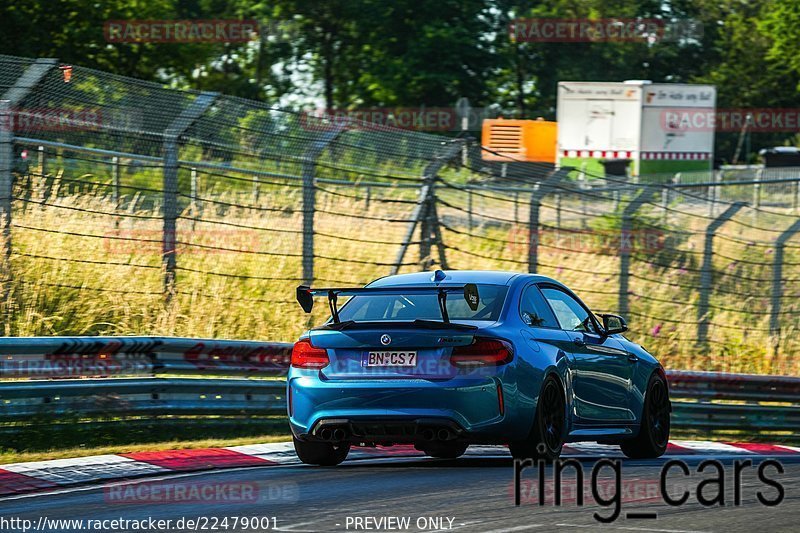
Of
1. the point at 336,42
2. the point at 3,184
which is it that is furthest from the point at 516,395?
the point at 336,42

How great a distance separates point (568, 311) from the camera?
1108 cm

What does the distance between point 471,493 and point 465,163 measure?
25.8 feet

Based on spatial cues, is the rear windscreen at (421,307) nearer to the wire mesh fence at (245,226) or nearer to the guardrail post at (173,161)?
the wire mesh fence at (245,226)

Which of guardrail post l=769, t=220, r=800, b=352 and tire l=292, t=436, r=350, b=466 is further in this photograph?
guardrail post l=769, t=220, r=800, b=352

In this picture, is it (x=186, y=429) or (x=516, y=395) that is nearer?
(x=516, y=395)

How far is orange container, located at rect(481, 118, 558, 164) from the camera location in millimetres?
42156

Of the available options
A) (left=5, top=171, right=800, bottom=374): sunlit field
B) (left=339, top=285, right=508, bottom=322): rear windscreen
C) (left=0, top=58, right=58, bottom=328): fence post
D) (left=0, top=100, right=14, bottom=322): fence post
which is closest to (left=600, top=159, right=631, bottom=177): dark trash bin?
(left=5, top=171, right=800, bottom=374): sunlit field

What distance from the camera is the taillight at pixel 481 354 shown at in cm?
944

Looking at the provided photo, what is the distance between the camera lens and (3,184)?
1284 centimetres

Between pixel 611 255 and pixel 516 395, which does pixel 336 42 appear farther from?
pixel 516 395

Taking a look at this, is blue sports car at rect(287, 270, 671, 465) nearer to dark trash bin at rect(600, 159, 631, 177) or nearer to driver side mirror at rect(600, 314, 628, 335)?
driver side mirror at rect(600, 314, 628, 335)

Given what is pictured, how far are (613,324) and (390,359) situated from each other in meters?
2.38

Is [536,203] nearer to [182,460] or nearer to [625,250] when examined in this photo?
[625,250]

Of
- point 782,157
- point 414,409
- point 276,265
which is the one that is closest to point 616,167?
point 782,157
